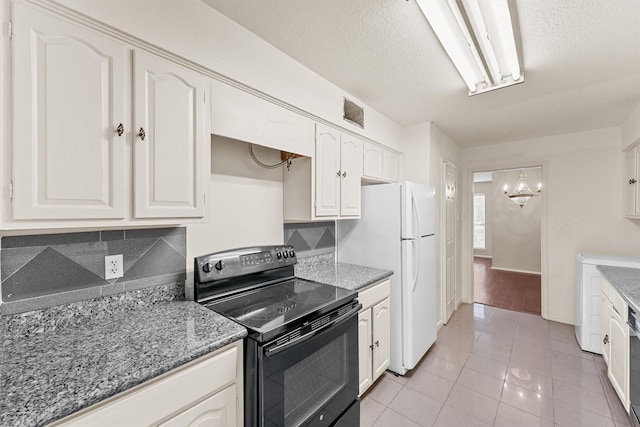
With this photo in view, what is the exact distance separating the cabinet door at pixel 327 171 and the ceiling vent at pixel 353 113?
0.25 m

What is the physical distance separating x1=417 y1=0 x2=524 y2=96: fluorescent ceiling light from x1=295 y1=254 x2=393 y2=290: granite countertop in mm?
1585

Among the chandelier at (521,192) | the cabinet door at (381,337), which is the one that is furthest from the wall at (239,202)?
the chandelier at (521,192)

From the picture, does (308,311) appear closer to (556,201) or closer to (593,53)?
(593,53)

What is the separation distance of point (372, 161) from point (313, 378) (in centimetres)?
191

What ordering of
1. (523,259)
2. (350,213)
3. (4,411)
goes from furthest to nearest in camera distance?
1. (523,259)
2. (350,213)
3. (4,411)

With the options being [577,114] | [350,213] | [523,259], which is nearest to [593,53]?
[577,114]

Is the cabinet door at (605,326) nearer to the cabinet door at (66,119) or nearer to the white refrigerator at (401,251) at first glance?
the white refrigerator at (401,251)

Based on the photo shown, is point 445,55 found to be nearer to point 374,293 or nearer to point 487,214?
point 374,293

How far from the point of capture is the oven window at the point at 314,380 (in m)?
1.28

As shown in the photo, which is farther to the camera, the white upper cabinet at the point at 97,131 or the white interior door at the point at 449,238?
the white interior door at the point at 449,238

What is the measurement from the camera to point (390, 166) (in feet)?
9.68

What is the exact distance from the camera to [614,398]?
2.02 m

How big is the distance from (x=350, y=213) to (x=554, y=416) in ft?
6.54

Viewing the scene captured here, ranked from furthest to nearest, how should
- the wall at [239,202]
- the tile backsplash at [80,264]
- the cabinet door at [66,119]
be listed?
1. the wall at [239,202]
2. the tile backsplash at [80,264]
3. the cabinet door at [66,119]
